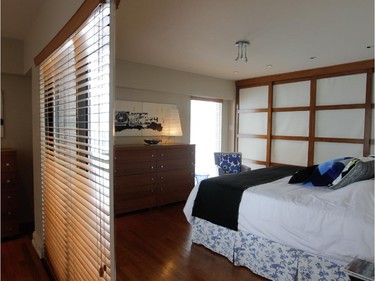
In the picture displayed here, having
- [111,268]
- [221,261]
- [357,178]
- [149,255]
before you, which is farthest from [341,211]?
[149,255]

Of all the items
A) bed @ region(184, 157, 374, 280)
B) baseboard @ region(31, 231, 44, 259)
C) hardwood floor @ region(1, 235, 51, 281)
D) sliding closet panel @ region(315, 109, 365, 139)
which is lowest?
hardwood floor @ region(1, 235, 51, 281)

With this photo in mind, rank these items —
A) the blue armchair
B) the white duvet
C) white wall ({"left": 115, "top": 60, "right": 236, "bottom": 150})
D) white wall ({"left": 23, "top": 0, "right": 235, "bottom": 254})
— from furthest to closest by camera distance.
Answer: the blue armchair
white wall ({"left": 115, "top": 60, "right": 236, "bottom": 150})
white wall ({"left": 23, "top": 0, "right": 235, "bottom": 254})
the white duvet

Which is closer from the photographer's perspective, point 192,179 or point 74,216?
point 74,216

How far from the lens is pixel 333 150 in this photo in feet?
13.6

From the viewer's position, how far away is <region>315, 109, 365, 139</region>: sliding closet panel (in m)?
3.87

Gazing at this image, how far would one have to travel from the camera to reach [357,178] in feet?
6.83

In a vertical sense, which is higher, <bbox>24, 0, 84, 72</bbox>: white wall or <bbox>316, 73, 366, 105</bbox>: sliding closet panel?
<bbox>24, 0, 84, 72</bbox>: white wall

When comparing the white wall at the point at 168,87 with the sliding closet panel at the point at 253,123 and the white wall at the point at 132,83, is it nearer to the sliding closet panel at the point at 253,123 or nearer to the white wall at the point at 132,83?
the white wall at the point at 132,83

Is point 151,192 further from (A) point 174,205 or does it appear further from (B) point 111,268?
(B) point 111,268

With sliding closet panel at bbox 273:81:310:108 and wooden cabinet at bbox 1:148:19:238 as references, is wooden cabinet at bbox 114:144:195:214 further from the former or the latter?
sliding closet panel at bbox 273:81:310:108

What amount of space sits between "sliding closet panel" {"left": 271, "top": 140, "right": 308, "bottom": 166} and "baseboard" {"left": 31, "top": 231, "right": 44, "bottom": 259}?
13.5 ft

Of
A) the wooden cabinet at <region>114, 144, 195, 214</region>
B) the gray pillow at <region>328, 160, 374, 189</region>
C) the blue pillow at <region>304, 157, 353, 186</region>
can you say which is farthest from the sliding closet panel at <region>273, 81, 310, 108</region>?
the gray pillow at <region>328, 160, 374, 189</region>

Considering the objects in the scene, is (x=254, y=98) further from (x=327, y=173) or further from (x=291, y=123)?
(x=327, y=173)

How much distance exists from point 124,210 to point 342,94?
12.9ft
